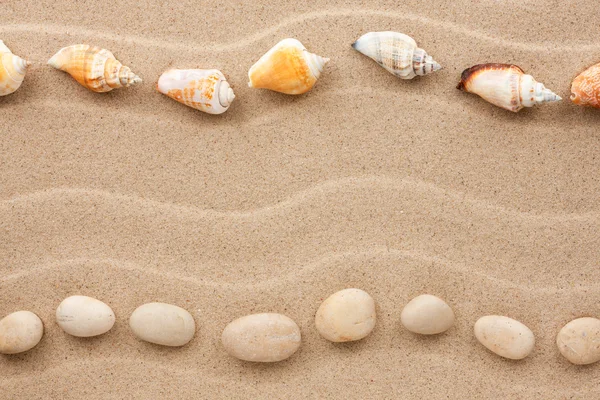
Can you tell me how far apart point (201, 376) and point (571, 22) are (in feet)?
4.23

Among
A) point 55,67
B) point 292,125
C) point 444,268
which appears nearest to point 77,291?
point 55,67

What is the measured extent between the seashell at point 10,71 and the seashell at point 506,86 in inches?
43.4

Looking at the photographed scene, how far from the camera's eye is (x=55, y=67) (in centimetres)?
157

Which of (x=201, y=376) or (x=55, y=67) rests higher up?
(x=55, y=67)

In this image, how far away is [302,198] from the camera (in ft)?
5.17

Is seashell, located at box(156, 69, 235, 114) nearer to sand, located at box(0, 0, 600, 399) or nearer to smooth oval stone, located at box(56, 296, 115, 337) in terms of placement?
sand, located at box(0, 0, 600, 399)

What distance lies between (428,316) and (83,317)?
33.7 inches

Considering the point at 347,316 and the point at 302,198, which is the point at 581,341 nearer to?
the point at 347,316

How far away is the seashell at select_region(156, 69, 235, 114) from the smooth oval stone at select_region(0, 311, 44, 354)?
0.67m

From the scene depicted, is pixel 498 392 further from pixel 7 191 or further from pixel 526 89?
pixel 7 191

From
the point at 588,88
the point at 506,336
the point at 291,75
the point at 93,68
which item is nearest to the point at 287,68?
the point at 291,75

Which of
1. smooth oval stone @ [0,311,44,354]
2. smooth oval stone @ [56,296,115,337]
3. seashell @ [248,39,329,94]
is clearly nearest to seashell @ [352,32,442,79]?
seashell @ [248,39,329,94]

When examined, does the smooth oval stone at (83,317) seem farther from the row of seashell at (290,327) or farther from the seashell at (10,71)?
the seashell at (10,71)

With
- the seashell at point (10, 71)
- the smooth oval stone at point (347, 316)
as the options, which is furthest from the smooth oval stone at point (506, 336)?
the seashell at point (10, 71)
